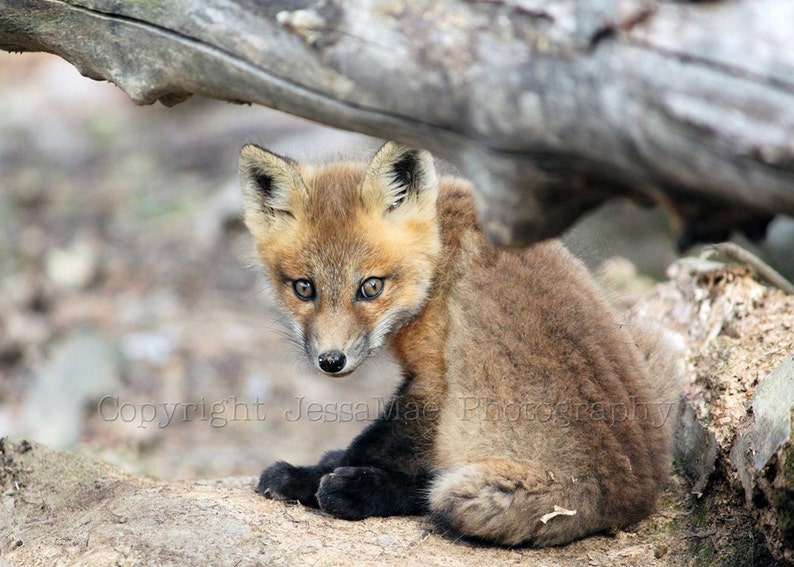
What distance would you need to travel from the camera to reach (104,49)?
11.3 feet

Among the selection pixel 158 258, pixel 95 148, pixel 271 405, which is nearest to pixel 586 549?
pixel 271 405

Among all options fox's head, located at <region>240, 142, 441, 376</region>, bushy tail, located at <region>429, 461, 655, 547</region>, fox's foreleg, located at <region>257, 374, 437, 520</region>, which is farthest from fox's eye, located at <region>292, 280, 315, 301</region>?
bushy tail, located at <region>429, 461, 655, 547</region>

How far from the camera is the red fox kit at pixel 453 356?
3.71m

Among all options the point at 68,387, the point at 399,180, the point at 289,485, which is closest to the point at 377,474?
the point at 289,485

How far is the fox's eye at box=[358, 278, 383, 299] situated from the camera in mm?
4289

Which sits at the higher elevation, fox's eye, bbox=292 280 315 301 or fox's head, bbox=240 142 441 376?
fox's head, bbox=240 142 441 376

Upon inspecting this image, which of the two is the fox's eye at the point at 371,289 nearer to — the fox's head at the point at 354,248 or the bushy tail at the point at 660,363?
the fox's head at the point at 354,248

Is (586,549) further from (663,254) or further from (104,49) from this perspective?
(663,254)

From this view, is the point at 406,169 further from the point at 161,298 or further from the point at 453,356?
the point at 161,298

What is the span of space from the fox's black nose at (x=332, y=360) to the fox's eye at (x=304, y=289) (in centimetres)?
39

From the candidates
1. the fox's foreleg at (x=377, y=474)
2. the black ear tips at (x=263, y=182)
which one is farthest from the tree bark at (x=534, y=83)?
the fox's foreleg at (x=377, y=474)

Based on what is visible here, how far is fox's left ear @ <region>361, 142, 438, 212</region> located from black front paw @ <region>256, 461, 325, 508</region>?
1517 mm

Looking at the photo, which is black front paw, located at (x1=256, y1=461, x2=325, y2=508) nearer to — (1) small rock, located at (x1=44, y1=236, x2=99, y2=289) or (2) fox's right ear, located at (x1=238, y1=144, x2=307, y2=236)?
(2) fox's right ear, located at (x1=238, y1=144, x2=307, y2=236)

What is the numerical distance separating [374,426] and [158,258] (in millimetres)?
7091
